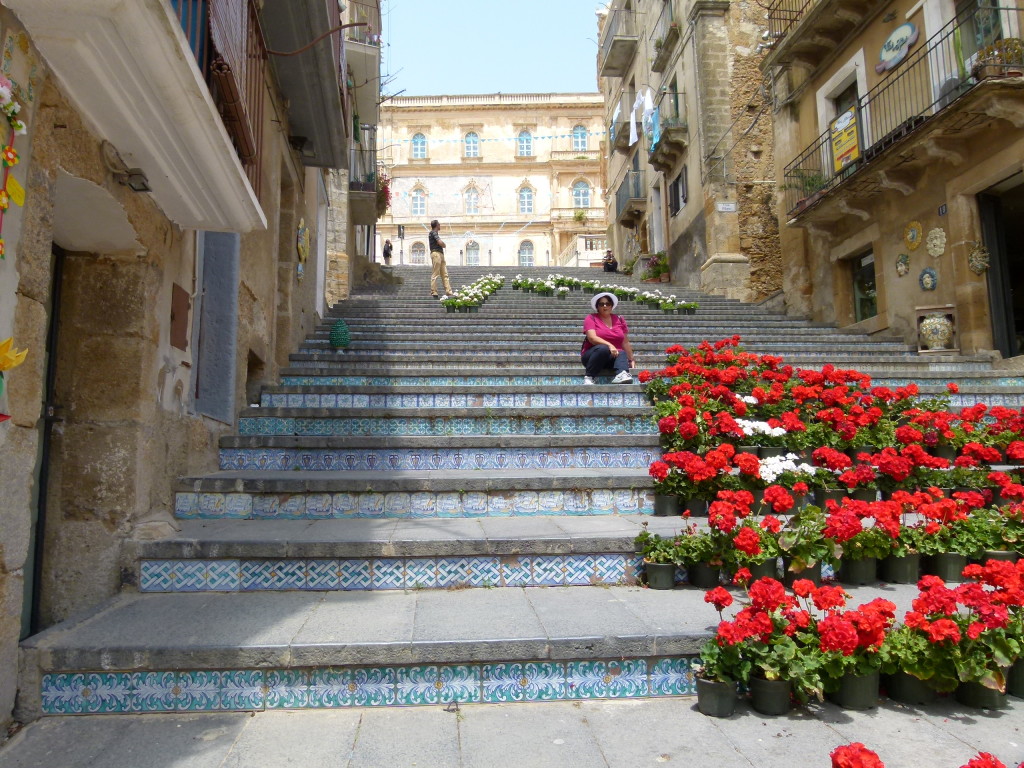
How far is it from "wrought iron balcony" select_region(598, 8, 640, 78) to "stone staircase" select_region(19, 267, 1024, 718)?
75.3 feet

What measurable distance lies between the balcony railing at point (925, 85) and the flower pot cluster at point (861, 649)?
812 centimetres

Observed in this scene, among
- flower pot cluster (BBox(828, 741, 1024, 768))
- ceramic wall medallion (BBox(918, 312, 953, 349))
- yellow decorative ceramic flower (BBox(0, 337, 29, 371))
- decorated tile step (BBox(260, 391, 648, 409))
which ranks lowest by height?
flower pot cluster (BBox(828, 741, 1024, 768))

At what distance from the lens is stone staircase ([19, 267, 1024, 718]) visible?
264 cm

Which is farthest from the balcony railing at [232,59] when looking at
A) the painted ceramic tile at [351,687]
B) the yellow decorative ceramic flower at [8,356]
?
the painted ceramic tile at [351,687]

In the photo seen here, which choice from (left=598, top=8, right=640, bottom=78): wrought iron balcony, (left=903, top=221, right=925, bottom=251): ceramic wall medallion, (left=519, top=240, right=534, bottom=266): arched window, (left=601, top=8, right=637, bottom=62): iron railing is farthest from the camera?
(left=519, top=240, right=534, bottom=266): arched window

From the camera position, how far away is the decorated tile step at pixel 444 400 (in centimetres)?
626

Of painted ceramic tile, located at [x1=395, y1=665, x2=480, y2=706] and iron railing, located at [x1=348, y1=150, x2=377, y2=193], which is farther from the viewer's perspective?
iron railing, located at [x1=348, y1=150, x2=377, y2=193]

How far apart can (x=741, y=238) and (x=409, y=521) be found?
49.1ft

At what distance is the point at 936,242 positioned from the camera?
32.3 ft

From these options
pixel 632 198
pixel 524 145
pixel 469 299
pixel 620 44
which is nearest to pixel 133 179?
pixel 469 299

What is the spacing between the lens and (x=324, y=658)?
8.64 feet

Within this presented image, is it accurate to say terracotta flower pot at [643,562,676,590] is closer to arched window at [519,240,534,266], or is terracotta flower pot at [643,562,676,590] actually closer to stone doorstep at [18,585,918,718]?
stone doorstep at [18,585,918,718]

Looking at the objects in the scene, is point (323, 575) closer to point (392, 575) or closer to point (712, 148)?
point (392, 575)

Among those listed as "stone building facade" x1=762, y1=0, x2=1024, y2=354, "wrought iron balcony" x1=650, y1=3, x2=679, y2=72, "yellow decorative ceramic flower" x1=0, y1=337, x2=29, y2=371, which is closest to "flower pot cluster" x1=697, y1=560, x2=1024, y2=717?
"yellow decorative ceramic flower" x1=0, y1=337, x2=29, y2=371
